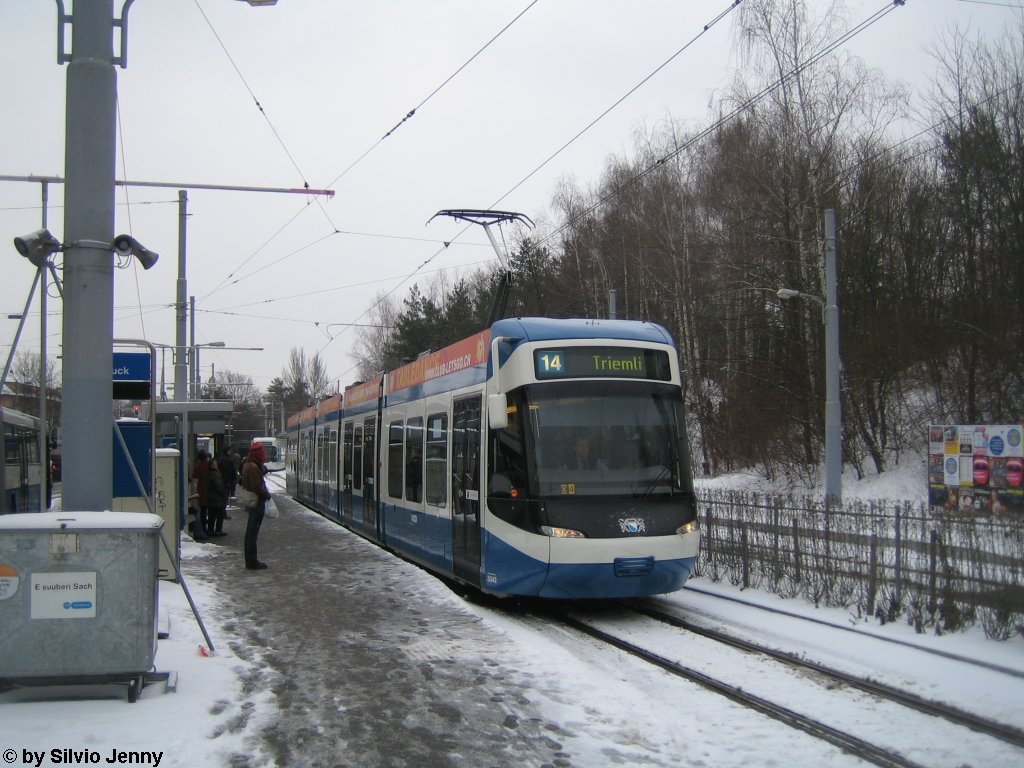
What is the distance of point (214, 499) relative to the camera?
58.9ft

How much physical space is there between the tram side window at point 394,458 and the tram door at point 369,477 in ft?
4.07

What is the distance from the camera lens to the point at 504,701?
6395 mm

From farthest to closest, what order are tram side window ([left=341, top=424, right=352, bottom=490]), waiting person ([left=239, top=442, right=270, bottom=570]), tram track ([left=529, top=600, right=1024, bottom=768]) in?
tram side window ([left=341, top=424, right=352, bottom=490]) < waiting person ([left=239, top=442, right=270, bottom=570]) < tram track ([left=529, top=600, right=1024, bottom=768])

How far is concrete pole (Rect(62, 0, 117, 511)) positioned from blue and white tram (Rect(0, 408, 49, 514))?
478 inches

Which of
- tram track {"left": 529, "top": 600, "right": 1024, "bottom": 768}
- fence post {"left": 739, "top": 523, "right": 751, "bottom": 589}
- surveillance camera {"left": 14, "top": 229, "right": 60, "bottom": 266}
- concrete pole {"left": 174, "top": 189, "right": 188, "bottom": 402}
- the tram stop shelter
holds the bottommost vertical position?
tram track {"left": 529, "top": 600, "right": 1024, "bottom": 768}

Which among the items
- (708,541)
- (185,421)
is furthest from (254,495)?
(708,541)

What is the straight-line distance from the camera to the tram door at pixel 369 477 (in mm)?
16469

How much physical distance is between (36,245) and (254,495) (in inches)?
264

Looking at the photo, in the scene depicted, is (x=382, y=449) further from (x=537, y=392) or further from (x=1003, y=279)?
(x=1003, y=279)

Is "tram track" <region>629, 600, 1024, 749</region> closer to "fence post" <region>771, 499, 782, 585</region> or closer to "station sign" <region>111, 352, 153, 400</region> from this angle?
"fence post" <region>771, 499, 782, 585</region>

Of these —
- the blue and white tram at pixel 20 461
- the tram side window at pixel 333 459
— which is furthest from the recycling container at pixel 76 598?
the tram side window at pixel 333 459

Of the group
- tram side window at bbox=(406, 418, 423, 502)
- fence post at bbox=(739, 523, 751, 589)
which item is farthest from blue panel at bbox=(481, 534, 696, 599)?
tram side window at bbox=(406, 418, 423, 502)

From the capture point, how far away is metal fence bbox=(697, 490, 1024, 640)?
8.16 m

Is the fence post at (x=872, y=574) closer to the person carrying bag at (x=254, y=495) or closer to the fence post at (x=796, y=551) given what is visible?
the fence post at (x=796, y=551)
